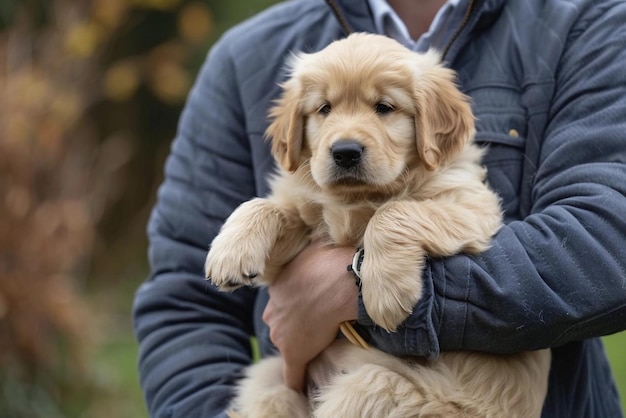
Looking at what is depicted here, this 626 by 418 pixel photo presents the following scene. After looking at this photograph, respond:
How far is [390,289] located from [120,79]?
555 centimetres

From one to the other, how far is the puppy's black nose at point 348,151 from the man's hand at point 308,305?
259mm

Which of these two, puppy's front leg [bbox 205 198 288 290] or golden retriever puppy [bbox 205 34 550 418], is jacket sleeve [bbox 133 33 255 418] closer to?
golden retriever puppy [bbox 205 34 550 418]

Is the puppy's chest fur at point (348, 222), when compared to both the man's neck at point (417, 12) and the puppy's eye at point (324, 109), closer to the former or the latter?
the puppy's eye at point (324, 109)

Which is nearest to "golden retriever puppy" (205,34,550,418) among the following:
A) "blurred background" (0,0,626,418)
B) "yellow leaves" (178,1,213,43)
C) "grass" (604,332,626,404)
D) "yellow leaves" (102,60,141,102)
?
"blurred background" (0,0,626,418)

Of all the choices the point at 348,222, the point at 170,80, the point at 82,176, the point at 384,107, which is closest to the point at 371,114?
the point at 384,107

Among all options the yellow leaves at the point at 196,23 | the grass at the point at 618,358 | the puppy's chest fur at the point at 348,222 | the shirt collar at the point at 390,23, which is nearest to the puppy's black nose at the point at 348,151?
the puppy's chest fur at the point at 348,222

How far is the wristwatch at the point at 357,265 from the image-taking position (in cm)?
246

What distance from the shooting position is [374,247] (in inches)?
Result: 96.0

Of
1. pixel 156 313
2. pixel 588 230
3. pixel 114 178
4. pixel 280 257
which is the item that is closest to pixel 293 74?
pixel 280 257

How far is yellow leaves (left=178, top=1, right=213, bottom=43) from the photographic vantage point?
7.55m

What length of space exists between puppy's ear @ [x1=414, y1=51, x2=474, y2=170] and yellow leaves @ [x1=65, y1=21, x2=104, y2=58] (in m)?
4.13

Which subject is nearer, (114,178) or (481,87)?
(481,87)

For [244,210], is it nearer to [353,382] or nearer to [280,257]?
[280,257]

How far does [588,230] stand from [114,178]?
661cm
